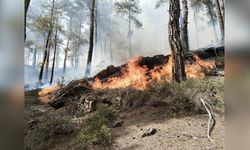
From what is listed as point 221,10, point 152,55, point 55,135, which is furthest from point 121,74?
point 221,10

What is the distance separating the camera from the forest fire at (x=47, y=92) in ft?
6.38

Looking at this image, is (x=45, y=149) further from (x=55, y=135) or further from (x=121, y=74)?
(x=121, y=74)

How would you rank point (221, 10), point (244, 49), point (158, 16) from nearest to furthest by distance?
point (244, 49)
point (221, 10)
point (158, 16)

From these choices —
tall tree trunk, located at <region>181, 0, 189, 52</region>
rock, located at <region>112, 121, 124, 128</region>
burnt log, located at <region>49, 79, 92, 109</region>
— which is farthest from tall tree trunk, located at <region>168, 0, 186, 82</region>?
burnt log, located at <region>49, 79, 92, 109</region>

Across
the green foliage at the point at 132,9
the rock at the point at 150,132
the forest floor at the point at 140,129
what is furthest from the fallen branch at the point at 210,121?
the green foliage at the point at 132,9

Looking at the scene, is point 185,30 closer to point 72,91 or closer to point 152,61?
point 152,61

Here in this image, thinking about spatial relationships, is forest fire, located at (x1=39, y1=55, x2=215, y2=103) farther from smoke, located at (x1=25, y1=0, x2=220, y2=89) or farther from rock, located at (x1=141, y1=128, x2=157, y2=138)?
rock, located at (x1=141, y1=128, x2=157, y2=138)

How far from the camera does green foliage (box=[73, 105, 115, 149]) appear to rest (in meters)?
1.79

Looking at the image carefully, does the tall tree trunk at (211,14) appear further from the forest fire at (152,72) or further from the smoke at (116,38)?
the forest fire at (152,72)

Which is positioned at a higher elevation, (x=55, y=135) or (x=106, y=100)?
(x=106, y=100)

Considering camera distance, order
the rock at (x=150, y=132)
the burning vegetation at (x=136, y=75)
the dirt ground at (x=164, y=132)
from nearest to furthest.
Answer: the dirt ground at (x=164, y=132)
the rock at (x=150, y=132)
the burning vegetation at (x=136, y=75)

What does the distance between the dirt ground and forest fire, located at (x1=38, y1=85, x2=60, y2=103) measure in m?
0.46

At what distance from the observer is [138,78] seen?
1922mm

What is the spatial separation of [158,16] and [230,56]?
0.72 metres
